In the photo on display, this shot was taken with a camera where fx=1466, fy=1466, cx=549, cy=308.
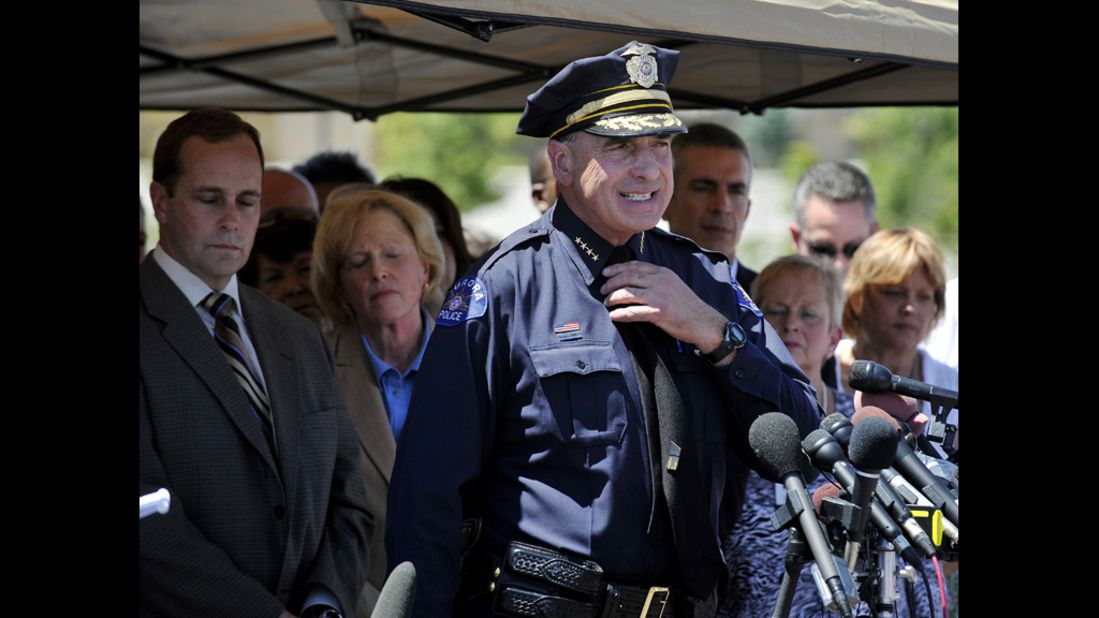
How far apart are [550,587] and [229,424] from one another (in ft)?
2.92

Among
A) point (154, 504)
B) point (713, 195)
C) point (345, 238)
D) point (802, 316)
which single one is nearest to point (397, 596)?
point (154, 504)

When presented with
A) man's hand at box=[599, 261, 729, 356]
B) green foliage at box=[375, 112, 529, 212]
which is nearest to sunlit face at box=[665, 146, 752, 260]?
man's hand at box=[599, 261, 729, 356]

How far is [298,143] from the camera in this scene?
79.0ft

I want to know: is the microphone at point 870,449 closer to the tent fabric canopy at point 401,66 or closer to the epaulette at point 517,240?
the epaulette at point 517,240

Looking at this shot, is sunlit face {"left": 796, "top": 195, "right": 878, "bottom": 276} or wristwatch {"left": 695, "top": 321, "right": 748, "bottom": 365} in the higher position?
sunlit face {"left": 796, "top": 195, "right": 878, "bottom": 276}

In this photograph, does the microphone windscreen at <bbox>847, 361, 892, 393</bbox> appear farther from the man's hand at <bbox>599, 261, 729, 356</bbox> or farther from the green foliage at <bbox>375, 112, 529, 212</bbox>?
the green foliage at <bbox>375, 112, 529, 212</bbox>

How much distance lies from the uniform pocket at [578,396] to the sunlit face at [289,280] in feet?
6.37

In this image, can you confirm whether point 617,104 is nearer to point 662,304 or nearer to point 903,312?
point 662,304

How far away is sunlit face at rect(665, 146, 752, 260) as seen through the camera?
5754 mm

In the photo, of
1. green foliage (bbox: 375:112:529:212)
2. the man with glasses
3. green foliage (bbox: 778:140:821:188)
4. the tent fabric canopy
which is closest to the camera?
the tent fabric canopy

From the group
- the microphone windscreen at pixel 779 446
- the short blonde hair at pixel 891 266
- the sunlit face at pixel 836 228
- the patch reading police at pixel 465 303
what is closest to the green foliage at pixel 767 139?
the sunlit face at pixel 836 228

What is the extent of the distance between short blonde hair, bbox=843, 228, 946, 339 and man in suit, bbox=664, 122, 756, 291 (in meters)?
0.42
